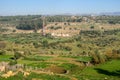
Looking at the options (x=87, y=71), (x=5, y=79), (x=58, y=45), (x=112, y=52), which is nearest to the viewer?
(x=5, y=79)

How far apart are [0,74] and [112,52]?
39682 millimetres

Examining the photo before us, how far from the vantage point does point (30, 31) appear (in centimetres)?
16000

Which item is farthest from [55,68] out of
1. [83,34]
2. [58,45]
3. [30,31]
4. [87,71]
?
[30,31]

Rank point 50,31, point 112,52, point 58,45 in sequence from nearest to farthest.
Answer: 1. point 112,52
2. point 58,45
3. point 50,31

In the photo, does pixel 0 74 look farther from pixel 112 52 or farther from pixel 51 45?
pixel 51 45

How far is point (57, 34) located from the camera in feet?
465

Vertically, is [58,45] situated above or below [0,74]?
below

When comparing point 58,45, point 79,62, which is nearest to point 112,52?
point 79,62

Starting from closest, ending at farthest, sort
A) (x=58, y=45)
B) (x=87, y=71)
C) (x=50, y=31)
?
(x=87, y=71)
(x=58, y=45)
(x=50, y=31)

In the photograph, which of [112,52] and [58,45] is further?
[58,45]

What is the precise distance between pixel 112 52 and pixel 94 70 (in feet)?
65.5

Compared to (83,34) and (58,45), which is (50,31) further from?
(58,45)

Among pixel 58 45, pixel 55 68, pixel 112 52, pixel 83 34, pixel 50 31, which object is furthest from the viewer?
pixel 50 31

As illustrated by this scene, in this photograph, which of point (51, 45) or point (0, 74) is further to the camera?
point (51, 45)
